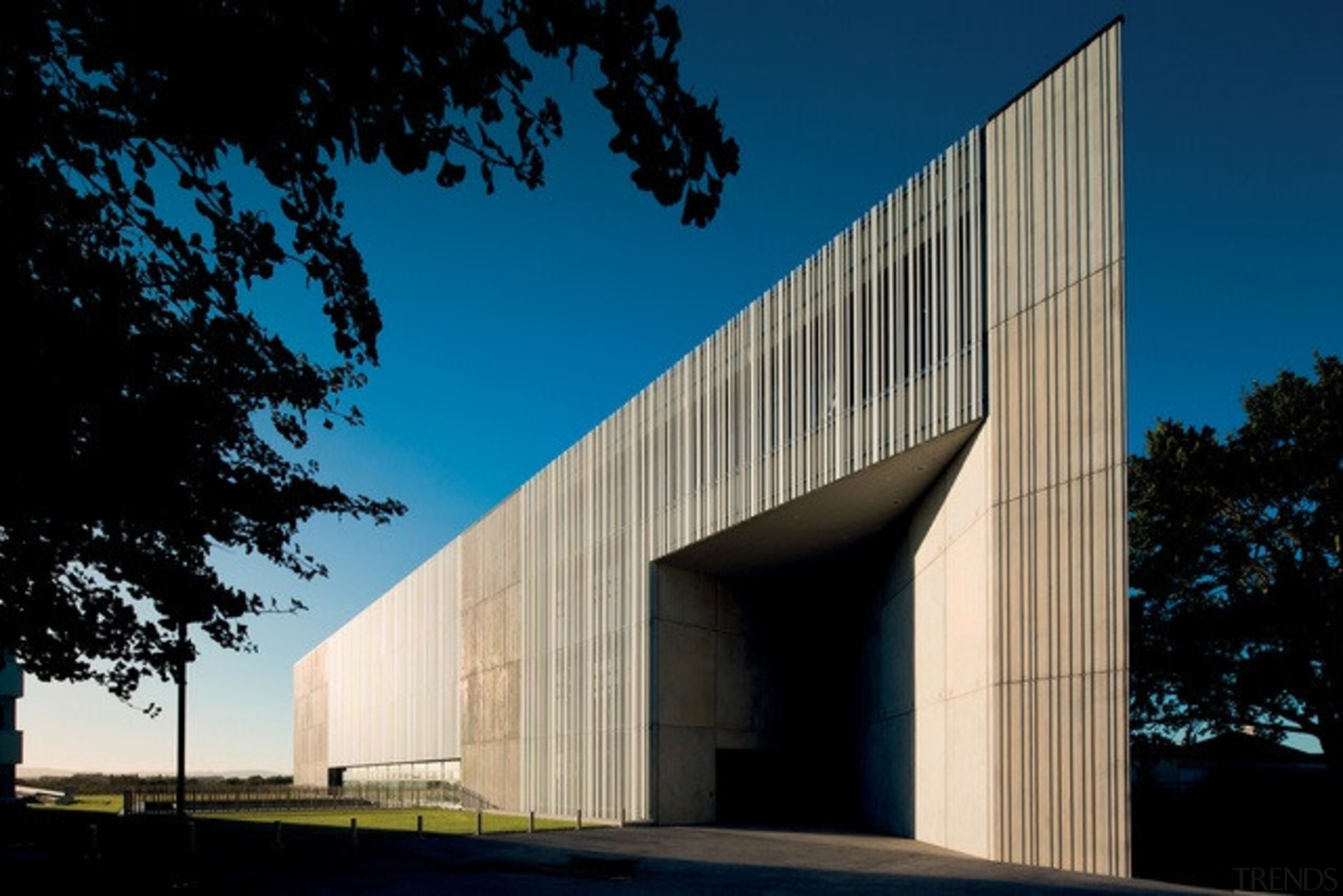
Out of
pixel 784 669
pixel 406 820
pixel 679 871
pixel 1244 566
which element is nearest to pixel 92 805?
pixel 406 820

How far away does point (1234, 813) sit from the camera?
31438 mm

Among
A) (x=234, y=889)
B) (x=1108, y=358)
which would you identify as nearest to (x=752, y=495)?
(x=1108, y=358)

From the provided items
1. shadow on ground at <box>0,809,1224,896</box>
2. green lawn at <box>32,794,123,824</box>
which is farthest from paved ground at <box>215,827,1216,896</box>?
green lawn at <box>32,794,123,824</box>

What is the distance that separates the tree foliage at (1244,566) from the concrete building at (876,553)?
28.7 feet

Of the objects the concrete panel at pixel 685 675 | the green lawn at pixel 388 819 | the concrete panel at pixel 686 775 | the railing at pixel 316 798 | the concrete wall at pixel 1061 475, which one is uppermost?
the concrete wall at pixel 1061 475

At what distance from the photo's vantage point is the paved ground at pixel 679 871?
1664cm

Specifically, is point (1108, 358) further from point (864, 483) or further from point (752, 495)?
point (752, 495)

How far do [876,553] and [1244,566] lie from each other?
11403 millimetres

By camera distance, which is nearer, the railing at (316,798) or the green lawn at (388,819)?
the green lawn at (388,819)

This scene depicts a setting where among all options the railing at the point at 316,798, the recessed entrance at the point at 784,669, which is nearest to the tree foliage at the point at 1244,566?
the recessed entrance at the point at 784,669

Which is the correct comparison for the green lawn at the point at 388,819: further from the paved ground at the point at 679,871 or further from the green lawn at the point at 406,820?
the paved ground at the point at 679,871

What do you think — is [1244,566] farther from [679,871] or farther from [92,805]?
[92,805]

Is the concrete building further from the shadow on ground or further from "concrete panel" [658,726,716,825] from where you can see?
the shadow on ground

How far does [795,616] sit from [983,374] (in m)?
17.7
